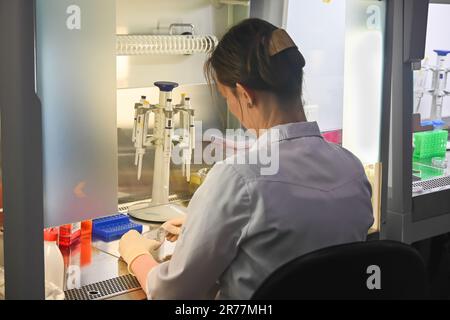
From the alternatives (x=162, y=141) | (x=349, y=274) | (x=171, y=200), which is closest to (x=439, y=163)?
(x=171, y=200)

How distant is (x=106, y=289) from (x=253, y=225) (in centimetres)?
56

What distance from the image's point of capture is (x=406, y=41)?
2.56 m

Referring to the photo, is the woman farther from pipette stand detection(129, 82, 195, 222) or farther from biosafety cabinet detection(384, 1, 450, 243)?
biosafety cabinet detection(384, 1, 450, 243)

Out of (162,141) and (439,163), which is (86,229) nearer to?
(162,141)

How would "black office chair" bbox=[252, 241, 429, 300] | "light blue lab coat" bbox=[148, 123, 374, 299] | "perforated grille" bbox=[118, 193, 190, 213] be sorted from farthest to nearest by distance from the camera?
"perforated grille" bbox=[118, 193, 190, 213]
"light blue lab coat" bbox=[148, 123, 374, 299]
"black office chair" bbox=[252, 241, 429, 300]

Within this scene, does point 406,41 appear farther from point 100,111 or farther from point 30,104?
point 30,104

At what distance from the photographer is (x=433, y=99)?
3.23 m

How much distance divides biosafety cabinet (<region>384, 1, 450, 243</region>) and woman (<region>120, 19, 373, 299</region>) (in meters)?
1.04

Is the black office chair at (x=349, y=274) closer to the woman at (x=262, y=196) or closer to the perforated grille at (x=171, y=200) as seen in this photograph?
the woman at (x=262, y=196)

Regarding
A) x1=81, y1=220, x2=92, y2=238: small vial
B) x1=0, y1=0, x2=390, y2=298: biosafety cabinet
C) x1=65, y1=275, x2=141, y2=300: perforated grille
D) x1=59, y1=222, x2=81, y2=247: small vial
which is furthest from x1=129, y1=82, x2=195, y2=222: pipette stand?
x1=65, y1=275, x2=141, y2=300: perforated grille

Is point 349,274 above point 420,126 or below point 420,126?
below

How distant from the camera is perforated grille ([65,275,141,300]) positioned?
1754 millimetres

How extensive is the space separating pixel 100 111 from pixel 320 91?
0.93m

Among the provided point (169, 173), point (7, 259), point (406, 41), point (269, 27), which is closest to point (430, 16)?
point (406, 41)
